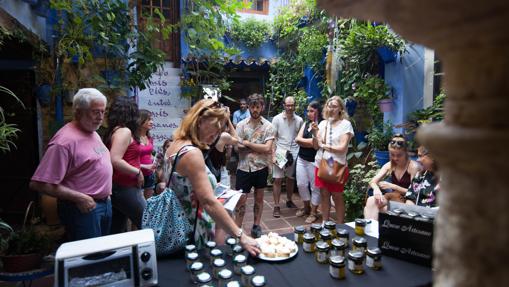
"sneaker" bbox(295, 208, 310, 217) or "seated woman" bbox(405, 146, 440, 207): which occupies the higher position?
"seated woman" bbox(405, 146, 440, 207)

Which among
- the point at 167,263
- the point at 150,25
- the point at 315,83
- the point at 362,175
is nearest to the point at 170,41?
the point at 150,25

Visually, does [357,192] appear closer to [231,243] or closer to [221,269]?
[231,243]

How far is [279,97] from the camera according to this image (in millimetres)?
7613

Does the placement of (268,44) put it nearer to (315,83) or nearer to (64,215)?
(315,83)

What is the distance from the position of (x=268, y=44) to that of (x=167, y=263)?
7052 millimetres

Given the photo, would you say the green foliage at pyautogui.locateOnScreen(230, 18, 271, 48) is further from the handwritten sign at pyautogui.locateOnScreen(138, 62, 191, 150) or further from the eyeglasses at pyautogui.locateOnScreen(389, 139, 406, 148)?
the eyeglasses at pyautogui.locateOnScreen(389, 139, 406, 148)

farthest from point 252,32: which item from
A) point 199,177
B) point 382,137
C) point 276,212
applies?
point 199,177

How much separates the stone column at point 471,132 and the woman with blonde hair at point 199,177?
1592 mm

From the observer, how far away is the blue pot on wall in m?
4.50

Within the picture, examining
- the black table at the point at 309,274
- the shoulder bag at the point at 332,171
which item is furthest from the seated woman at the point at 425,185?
the black table at the point at 309,274

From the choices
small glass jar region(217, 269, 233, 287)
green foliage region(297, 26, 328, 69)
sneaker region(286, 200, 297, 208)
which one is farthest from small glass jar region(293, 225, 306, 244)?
green foliage region(297, 26, 328, 69)

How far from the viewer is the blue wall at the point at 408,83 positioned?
4504mm

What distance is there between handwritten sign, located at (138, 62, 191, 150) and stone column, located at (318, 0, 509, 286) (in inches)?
194

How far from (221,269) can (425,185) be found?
2.21 metres
